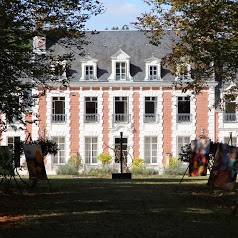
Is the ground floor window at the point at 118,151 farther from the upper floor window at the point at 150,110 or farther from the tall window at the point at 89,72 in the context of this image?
the tall window at the point at 89,72

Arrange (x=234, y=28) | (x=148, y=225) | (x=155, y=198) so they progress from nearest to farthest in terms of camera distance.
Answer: (x=148, y=225) < (x=234, y=28) < (x=155, y=198)

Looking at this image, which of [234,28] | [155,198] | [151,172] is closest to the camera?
[234,28]

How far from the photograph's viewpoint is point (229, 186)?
1850 cm

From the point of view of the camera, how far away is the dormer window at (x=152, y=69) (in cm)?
4847

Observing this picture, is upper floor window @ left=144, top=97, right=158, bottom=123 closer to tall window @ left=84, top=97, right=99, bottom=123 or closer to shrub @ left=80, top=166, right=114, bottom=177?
tall window @ left=84, top=97, right=99, bottom=123

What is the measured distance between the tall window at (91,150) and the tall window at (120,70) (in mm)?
4596

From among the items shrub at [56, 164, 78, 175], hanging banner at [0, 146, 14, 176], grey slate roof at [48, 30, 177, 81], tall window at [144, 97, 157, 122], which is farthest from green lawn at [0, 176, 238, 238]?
grey slate roof at [48, 30, 177, 81]

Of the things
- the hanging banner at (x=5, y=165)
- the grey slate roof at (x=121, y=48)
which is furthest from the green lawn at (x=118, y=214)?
the grey slate roof at (x=121, y=48)

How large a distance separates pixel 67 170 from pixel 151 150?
6419mm

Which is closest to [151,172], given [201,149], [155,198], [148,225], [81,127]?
Answer: [81,127]

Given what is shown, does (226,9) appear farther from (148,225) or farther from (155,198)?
(148,225)

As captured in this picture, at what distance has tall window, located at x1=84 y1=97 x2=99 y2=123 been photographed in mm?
48250

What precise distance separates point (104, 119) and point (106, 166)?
3842 mm

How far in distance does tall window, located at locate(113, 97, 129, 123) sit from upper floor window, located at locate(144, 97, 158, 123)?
4.51ft
